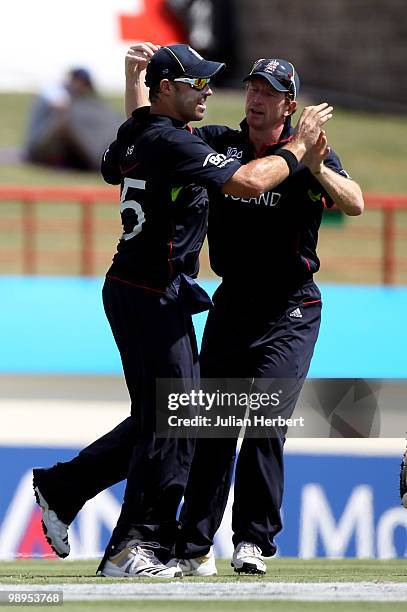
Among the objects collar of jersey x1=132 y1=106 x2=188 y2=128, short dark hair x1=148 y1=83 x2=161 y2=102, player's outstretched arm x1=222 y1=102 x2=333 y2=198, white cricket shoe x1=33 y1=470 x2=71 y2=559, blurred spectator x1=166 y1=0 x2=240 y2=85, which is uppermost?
blurred spectator x1=166 y1=0 x2=240 y2=85

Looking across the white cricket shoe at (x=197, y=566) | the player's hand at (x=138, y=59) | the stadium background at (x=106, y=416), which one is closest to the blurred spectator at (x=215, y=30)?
the stadium background at (x=106, y=416)

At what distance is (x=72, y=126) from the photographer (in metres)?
17.9

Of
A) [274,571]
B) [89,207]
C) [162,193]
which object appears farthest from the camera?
[89,207]

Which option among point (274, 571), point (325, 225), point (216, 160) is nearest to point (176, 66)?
point (216, 160)

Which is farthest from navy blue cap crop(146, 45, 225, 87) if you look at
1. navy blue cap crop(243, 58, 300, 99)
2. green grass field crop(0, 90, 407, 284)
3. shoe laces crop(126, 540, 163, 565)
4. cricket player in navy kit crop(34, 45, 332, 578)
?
green grass field crop(0, 90, 407, 284)

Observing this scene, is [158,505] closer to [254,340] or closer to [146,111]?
[254,340]

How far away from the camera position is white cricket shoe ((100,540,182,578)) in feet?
16.9

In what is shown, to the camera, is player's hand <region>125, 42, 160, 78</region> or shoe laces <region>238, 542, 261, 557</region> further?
player's hand <region>125, 42, 160, 78</region>

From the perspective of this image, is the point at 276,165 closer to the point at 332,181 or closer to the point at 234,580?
the point at 332,181

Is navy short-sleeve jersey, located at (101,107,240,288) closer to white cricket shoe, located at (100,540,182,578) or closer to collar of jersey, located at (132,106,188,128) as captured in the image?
collar of jersey, located at (132,106,188,128)

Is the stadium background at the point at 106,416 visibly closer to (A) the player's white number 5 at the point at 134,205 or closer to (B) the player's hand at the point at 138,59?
(B) the player's hand at the point at 138,59

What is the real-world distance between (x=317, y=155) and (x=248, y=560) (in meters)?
1.53

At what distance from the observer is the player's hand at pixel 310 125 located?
5199 mm
